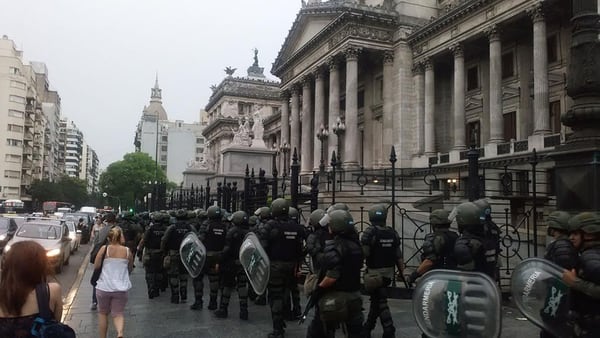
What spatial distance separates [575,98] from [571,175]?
1.13 meters

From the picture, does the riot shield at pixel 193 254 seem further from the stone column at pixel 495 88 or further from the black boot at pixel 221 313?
the stone column at pixel 495 88

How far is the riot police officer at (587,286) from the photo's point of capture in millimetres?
3842

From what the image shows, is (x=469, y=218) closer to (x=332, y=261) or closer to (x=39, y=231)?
(x=332, y=261)

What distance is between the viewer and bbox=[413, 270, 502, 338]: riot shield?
419cm

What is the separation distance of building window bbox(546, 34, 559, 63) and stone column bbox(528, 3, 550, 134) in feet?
5.57

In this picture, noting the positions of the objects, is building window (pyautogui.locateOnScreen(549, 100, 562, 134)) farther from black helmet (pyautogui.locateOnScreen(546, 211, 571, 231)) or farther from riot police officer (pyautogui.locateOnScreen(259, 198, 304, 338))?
black helmet (pyautogui.locateOnScreen(546, 211, 571, 231))

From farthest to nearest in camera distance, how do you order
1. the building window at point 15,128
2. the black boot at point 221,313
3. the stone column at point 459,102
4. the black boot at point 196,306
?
the building window at point 15,128, the stone column at point 459,102, the black boot at point 196,306, the black boot at point 221,313

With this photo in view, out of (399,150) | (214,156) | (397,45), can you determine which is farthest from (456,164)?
(214,156)

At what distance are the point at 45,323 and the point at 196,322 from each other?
5575mm

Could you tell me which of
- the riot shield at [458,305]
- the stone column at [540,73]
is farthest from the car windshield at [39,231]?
the stone column at [540,73]

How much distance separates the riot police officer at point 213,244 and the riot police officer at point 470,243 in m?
5.09

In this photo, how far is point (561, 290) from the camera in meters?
4.41

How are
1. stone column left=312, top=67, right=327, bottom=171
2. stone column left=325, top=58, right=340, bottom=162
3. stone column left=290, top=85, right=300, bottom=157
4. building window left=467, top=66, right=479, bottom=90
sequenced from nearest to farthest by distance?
building window left=467, top=66, right=479, bottom=90 < stone column left=325, top=58, right=340, bottom=162 < stone column left=312, top=67, right=327, bottom=171 < stone column left=290, top=85, right=300, bottom=157

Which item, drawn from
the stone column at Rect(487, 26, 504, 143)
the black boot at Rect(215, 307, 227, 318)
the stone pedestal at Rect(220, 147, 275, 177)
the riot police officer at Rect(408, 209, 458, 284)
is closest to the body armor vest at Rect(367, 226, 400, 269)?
the riot police officer at Rect(408, 209, 458, 284)
